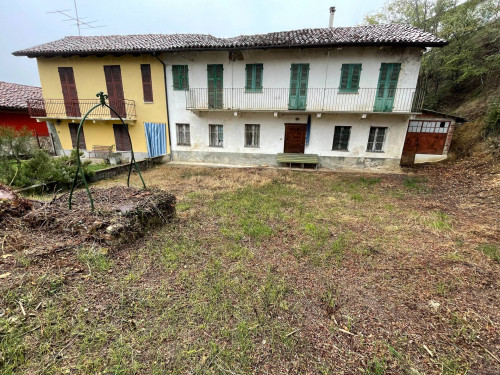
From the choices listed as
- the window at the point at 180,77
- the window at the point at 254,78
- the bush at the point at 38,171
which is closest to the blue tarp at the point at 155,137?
the window at the point at 180,77

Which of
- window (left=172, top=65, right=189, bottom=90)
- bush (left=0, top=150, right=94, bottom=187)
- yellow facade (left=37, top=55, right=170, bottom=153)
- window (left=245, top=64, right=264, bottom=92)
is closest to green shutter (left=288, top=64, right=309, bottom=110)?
window (left=245, top=64, right=264, bottom=92)

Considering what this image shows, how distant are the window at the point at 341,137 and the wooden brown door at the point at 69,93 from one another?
15.4 m

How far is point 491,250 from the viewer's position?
4074 millimetres

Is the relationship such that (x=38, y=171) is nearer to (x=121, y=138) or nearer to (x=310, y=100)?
(x=121, y=138)

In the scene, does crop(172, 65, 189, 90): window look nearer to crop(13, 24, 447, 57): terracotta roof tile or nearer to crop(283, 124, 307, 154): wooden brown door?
crop(13, 24, 447, 57): terracotta roof tile

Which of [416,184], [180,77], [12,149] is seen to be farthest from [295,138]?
[12,149]

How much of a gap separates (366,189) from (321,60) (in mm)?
6903

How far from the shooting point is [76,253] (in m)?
3.48

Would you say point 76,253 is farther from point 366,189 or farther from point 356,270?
point 366,189

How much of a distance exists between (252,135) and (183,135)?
4345 millimetres

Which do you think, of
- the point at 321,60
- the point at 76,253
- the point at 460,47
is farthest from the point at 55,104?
the point at 460,47

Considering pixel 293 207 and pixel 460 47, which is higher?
pixel 460 47

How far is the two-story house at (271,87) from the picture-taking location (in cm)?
1046

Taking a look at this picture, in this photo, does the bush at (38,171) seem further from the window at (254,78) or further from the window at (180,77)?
the window at (254,78)
